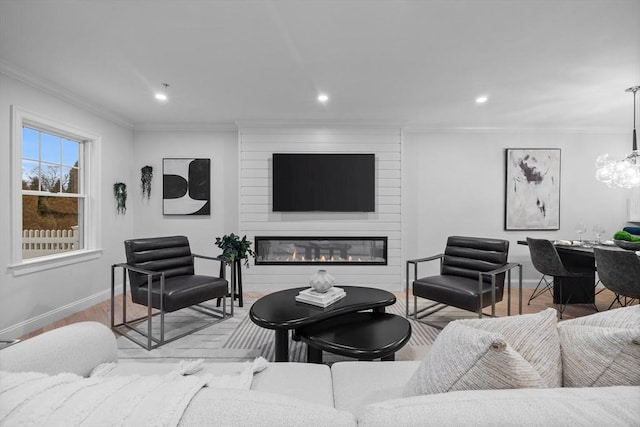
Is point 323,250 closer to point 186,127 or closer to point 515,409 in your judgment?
point 186,127

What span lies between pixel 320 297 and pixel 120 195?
11.3 ft

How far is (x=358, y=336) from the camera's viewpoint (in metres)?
1.95

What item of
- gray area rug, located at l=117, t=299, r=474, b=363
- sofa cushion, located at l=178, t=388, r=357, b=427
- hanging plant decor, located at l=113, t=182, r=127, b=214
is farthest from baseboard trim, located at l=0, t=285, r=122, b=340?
sofa cushion, located at l=178, t=388, r=357, b=427

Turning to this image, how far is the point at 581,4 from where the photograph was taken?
6.33ft

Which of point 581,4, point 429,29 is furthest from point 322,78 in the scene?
point 581,4

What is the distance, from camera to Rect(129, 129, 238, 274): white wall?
459 centimetres

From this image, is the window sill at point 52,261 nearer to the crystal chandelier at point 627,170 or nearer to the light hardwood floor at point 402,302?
the light hardwood floor at point 402,302

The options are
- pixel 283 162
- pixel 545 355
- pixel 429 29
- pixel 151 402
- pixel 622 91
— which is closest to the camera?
pixel 151 402

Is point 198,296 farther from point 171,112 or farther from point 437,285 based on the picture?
point 171,112

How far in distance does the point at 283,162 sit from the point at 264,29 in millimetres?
2325

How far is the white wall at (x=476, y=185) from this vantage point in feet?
15.4

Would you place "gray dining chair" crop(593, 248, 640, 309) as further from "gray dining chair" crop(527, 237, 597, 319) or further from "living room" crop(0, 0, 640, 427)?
"gray dining chair" crop(527, 237, 597, 319)

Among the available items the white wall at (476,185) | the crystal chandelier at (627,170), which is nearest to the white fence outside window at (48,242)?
the white wall at (476,185)

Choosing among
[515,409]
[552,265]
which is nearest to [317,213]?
[552,265]
